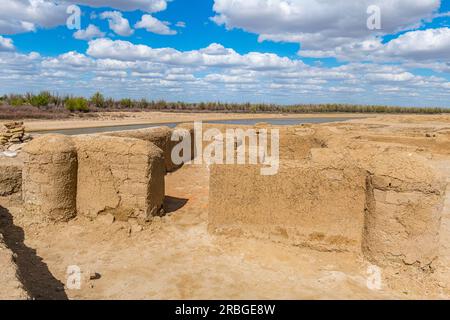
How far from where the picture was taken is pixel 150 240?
6.10m

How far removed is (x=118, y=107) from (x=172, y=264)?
59.4 metres

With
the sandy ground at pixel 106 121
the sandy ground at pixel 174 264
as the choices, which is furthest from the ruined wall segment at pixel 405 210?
the sandy ground at pixel 106 121

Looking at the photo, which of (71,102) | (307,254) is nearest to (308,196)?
(307,254)

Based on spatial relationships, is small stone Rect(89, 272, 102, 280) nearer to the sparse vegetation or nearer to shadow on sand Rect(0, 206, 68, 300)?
shadow on sand Rect(0, 206, 68, 300)

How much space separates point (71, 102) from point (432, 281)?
46.2 meters

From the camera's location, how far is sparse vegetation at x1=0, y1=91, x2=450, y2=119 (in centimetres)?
3831

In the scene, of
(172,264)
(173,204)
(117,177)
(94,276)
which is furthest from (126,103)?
(94,276)

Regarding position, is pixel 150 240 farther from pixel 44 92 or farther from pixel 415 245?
pixel 44 92

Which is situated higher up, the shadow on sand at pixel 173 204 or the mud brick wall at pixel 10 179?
the mud brick wall at pixel 10 179

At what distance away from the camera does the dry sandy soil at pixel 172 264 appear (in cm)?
453

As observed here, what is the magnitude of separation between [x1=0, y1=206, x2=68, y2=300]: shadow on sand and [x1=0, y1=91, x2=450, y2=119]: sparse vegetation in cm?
2960

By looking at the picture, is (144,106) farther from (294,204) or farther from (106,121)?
(294,204)

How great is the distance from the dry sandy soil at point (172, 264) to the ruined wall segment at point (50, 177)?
0.90ft

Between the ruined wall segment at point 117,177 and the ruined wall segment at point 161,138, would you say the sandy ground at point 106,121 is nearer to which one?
the ruined wall segment at point 161,138
